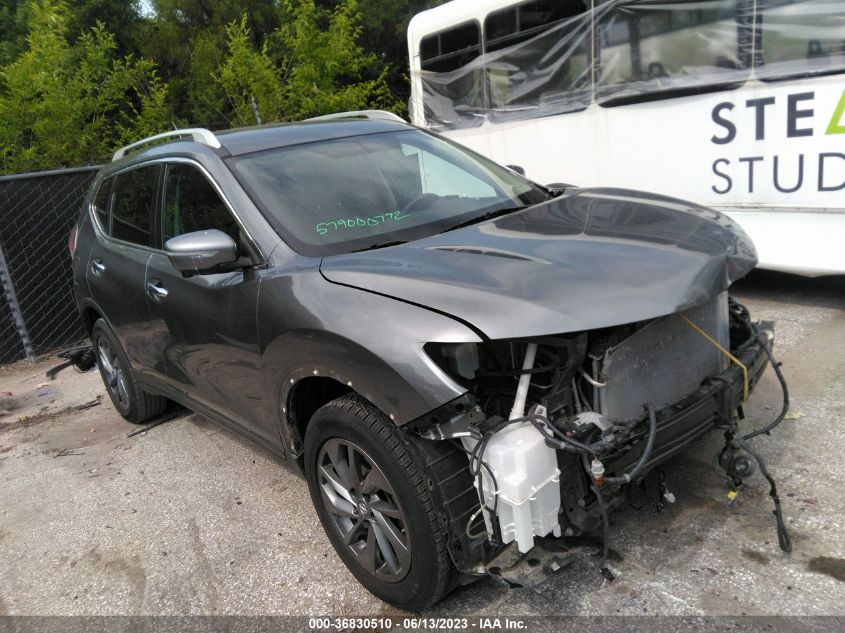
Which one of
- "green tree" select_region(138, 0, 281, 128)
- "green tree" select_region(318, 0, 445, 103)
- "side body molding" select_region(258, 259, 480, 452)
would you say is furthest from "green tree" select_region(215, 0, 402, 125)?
"side body molding" select_region(258, 259, 480, 452)

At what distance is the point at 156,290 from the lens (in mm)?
3980

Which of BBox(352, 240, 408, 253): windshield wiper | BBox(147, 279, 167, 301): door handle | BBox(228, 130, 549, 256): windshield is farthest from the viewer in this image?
BBox(147, 279, 167, 301): door handle

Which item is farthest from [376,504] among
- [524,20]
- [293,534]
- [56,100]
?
[56,100]

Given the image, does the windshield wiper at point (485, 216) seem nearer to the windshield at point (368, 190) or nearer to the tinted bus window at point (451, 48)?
the windshield at point (368, 190)

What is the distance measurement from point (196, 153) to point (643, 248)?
2325mm

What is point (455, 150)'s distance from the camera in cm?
424

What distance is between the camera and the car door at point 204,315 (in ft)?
10.7

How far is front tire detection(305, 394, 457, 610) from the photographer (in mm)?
2508

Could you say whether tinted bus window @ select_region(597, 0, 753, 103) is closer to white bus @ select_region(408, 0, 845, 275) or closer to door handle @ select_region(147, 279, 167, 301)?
white bus @ select_region(408, 0, 845, 275)

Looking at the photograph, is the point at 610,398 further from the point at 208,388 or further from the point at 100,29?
the point at 100,29

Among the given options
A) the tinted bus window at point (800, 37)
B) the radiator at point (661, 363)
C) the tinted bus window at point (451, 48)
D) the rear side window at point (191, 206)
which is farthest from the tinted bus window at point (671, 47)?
the rear side window at point (191, 206)

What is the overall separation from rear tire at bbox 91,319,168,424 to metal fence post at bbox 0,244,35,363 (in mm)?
2684

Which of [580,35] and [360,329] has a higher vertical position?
[580,35]

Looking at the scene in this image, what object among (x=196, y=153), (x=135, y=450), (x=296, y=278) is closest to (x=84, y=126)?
(x=135, y=450)
